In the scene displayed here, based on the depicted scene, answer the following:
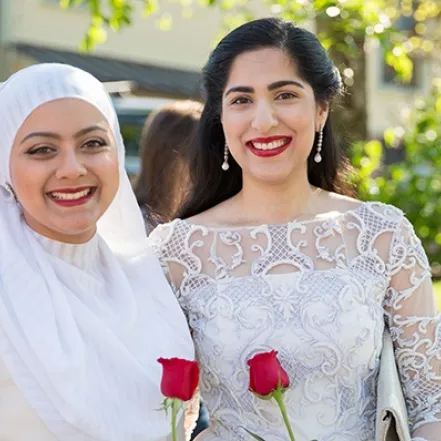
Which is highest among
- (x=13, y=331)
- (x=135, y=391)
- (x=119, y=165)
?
(x=119, y=165)

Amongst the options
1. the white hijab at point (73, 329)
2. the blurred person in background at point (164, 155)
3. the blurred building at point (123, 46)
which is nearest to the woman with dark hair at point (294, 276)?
the white hijab at point (73, 329)

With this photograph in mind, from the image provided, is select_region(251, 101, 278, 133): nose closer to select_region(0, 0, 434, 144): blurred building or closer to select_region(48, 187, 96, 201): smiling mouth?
select_region(48, 187, 96, 201): smiling mouth

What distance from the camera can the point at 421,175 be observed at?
1013 cm

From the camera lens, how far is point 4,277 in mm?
3377

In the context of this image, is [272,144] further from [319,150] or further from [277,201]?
[319,150]

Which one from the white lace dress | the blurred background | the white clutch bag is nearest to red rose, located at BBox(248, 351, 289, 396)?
the white clutch bag

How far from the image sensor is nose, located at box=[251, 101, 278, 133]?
150 inches

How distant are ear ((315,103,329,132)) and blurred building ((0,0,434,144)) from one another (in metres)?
10.5

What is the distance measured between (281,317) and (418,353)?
1.66ft

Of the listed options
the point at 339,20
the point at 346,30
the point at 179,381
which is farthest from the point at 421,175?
the point at 179,381

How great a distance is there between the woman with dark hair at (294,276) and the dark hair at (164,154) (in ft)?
3.78

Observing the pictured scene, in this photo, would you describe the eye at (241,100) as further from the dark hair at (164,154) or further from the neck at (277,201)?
the dark hair at (164,154)

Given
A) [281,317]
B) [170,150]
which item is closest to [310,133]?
[281,317]

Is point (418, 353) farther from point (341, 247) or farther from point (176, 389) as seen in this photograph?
point (176, 389)
